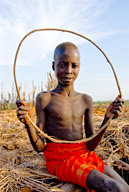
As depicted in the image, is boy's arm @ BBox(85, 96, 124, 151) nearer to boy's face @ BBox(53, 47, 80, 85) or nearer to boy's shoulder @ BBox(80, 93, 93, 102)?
boy's shoulder @ BBox(80, 93, 93, 102)

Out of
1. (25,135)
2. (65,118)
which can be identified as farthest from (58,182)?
(25,135)

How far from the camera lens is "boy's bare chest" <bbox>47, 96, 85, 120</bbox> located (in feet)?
6.00

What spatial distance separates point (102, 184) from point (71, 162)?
32cm

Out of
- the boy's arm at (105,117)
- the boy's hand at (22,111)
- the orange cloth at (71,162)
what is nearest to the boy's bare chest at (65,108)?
the boy's arm at (105,117)

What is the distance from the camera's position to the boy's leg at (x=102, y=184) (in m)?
1.42

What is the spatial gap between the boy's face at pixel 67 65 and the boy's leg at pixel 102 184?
857 millimetres

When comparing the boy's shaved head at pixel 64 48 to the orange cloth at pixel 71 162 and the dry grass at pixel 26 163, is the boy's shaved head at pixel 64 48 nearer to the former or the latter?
the orange cloth at pixel 71 162

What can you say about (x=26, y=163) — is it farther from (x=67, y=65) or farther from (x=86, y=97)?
(x=67, y=65)

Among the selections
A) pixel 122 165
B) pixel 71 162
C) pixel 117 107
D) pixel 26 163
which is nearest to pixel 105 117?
pixel 117 107

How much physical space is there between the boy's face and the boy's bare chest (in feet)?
0.62

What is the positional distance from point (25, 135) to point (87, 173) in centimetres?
228

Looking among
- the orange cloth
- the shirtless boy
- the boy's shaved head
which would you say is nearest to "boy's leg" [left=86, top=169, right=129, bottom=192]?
the orange cloth

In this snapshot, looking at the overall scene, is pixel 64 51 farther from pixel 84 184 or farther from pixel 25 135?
pixel 25 135

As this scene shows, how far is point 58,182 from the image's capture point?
173 cm
